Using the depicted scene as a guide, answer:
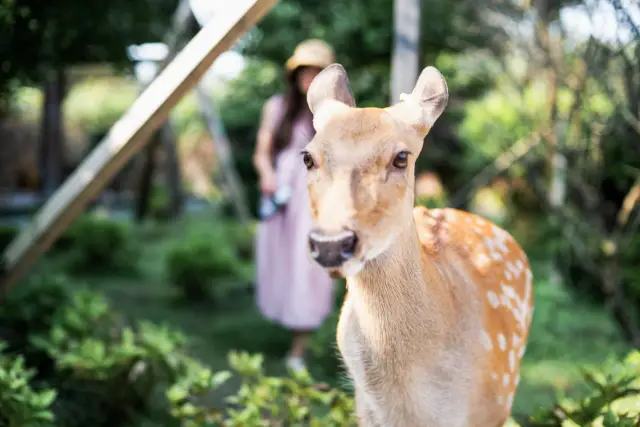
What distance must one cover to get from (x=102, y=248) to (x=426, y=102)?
17.6ft

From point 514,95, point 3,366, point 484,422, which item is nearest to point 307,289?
point 3,366

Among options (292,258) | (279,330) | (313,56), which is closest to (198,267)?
(279,330)

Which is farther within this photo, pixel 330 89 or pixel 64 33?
pixel 64 33

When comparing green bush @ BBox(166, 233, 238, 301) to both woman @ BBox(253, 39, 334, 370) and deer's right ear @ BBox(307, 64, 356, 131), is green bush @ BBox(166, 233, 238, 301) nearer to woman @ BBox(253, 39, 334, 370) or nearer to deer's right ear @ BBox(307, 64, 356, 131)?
woman @ BBox(253, 39, 334, 370)

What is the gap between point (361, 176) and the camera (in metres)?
1.47

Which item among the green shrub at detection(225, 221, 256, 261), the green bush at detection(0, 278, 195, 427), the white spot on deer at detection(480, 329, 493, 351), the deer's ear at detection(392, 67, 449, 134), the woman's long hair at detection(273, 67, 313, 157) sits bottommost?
the green shrub at detection(225, 221, 256, 261)

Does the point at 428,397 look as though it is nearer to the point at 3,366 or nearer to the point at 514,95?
the point at 3,366

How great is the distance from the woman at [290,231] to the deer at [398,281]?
1.82 metres

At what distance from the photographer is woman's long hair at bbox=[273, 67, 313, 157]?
3.82 m

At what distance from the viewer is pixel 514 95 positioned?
6.37m

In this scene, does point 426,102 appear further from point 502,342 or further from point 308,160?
point 502,342

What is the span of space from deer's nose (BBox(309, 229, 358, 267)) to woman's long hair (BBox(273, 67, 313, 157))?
2498 millimetres

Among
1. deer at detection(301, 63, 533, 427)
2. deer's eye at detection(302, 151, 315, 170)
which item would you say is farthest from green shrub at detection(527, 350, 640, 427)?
deer's eye at detection(302, 151, 315, 170)

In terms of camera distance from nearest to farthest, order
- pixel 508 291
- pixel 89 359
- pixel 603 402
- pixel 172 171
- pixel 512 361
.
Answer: pixel 512 361 → pixel 508 291 → pixel 603 402 → pixel 89 359 → pixel 172 171
